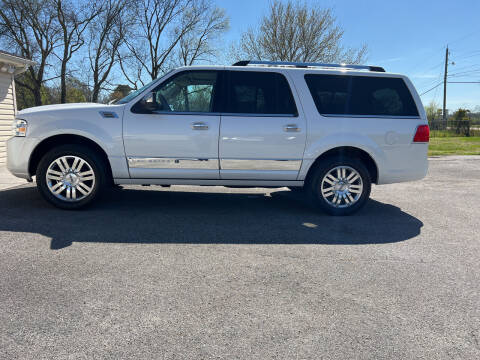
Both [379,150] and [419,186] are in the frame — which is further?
[419,186]

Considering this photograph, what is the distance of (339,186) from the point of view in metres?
5.32

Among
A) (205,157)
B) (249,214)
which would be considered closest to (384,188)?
(249,214)

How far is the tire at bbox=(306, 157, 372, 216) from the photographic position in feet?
17.2

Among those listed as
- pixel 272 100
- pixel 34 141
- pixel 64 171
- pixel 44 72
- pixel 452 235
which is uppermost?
pixel 44 72

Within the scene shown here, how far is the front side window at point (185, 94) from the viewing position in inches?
195

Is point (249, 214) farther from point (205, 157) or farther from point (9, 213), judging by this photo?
point (9, 213)

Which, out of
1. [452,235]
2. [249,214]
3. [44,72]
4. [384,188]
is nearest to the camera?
[452,235]

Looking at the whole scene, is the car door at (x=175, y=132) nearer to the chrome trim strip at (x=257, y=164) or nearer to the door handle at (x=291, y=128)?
the chrome trim strip at (x=257, y=164)

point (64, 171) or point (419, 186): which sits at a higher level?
point (64, 171)

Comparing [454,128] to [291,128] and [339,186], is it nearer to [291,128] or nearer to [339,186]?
[339,186]

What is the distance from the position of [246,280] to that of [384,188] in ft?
19.0

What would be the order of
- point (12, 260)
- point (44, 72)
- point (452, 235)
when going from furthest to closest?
point (44, 72)
point (452, 235)
point (12, 260)

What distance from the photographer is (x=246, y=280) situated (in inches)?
122

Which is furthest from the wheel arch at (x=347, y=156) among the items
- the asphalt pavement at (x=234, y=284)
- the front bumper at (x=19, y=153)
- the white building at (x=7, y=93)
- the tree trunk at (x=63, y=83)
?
the tree trunk at (x=63, y=83)
